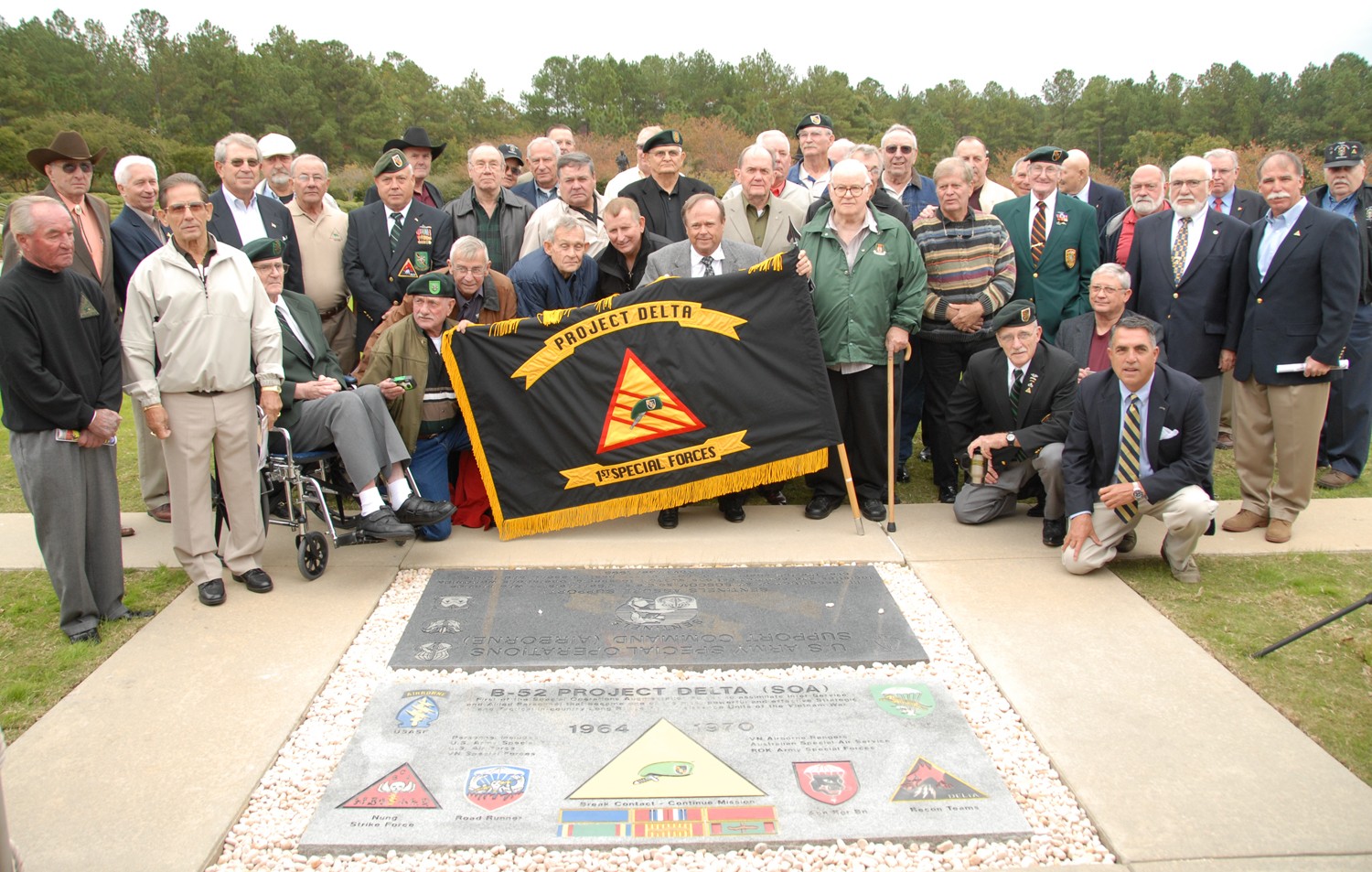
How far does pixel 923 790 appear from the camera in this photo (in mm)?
3051

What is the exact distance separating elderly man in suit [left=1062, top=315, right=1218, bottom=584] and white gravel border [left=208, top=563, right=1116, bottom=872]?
1233 millimetres

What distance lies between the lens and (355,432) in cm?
499

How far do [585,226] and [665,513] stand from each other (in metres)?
1.94

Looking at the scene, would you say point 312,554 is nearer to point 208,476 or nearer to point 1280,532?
point 208,476

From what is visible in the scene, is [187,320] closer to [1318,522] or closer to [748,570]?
[748,570]

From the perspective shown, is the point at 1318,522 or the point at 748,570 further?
the point at 1318,522

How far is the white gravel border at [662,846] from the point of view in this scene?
2.78 metres

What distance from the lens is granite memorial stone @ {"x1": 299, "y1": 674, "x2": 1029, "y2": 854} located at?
2889 millimetres

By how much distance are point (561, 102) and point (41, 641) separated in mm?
65128

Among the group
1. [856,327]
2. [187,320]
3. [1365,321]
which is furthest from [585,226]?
[1365,321]

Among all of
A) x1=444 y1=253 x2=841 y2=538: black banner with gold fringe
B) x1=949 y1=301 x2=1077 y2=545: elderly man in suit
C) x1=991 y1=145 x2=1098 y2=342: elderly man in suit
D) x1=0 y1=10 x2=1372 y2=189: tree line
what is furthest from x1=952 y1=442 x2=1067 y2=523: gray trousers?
x1=0 y1=10 x2=1372 y2=189: tree line

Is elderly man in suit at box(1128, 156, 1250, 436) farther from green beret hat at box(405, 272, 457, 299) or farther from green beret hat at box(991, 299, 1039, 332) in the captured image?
green beret hat at box(405, 272, 457, 299)

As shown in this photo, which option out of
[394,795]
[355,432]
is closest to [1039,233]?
[355,432]

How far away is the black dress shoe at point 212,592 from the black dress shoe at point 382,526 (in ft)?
2.29
